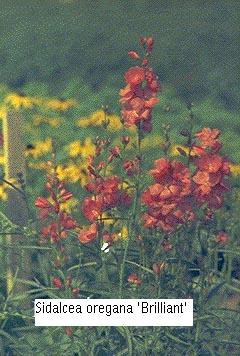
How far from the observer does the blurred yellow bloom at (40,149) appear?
3.70 m

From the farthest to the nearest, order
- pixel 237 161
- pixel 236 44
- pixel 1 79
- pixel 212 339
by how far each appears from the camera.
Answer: pixel 1 79, pixel 237 161, pixel 236 44, pixel 212 339

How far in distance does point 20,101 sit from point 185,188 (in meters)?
1.63

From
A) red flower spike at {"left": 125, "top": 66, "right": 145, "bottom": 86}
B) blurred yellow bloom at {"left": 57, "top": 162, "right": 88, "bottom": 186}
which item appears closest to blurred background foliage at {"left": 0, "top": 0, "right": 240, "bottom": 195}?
red flower spike at {"left": 125, "top": 66, "right": 145, "bottom": 86}

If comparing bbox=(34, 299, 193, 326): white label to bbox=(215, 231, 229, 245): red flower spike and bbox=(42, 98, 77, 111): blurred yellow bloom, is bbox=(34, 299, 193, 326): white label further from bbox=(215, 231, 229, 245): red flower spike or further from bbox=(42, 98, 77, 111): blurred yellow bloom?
bbox=(42, 98, 77, 111): blurred yellow bloom

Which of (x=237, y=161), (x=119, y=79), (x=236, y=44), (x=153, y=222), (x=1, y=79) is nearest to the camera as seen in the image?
(x=153, y=222)

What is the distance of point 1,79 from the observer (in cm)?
473

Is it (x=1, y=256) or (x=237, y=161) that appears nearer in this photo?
(x=1, y=256)

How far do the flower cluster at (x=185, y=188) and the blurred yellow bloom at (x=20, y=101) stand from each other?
5.00 ft

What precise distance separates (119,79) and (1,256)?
1.00m

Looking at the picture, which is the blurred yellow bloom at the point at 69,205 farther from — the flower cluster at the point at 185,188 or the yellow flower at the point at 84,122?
the flower cluster at the point at 185,188

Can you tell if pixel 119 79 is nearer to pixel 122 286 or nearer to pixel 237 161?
pixel 237 161

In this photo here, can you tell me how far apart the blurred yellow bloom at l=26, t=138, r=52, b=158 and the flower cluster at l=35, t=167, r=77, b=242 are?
0.81m

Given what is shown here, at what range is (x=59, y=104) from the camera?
4.25 meters

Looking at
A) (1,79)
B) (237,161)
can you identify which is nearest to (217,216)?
(237,161)
